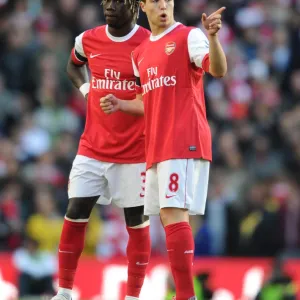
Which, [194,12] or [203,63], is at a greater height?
[194,12]

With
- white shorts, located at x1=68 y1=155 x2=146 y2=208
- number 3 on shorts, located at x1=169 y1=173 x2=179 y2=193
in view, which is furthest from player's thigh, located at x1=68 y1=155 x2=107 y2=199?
number 3 on shorts, located at x1=169 y1=173 x2=179 y2=193

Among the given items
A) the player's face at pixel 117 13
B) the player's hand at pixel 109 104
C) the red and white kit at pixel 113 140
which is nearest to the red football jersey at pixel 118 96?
the red and white kit at pixel 113 140

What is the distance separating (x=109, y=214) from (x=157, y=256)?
37.1 inches

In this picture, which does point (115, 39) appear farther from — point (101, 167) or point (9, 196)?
point (9, 196)

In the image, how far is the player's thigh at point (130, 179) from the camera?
351 inches

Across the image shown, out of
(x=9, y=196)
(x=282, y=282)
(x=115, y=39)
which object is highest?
(x=115, y=39)

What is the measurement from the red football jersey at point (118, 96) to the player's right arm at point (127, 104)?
244mm

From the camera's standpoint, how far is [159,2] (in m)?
8.09

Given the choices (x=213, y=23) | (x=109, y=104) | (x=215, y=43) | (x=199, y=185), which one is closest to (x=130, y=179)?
(x=109, y=104)

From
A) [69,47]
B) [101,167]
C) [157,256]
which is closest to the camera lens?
[101,167]

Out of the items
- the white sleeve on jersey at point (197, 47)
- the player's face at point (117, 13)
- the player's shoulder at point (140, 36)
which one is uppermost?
the player's face at point (117, 13)

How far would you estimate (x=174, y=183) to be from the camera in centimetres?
792

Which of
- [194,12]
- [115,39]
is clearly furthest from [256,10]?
[115,39]

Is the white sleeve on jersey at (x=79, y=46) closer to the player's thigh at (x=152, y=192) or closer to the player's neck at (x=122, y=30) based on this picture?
the player's neck at (x=122, y=30)
